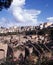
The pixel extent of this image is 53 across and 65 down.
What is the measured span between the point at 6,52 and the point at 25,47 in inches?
94.2

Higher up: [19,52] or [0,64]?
[0,64]

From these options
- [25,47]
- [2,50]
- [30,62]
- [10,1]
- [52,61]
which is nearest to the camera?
[10,1]

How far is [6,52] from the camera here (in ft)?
57.1

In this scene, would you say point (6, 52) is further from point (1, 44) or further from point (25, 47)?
point (25, 47)

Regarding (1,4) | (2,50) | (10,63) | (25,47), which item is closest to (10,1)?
(1,4)

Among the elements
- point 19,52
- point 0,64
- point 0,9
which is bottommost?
point 19,52

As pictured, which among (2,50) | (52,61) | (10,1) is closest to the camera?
(10,1)

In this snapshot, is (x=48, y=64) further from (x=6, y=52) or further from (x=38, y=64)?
(x=6, y=52)

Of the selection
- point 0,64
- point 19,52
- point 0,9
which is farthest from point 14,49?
point 0,9

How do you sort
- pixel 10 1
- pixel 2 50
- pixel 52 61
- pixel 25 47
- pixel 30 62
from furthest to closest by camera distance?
pixel 25 47
pixel 2 50
pixel 30 62
pixel 52 61
pixel 10 1

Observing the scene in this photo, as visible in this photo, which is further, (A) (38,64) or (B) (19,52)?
(B) (19,52)

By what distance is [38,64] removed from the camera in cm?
975

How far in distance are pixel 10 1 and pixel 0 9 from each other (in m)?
0.50

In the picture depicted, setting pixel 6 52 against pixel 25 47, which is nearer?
pixel 6 52
